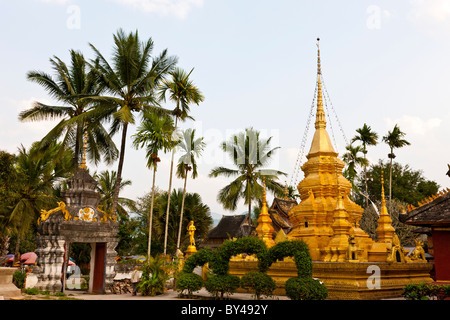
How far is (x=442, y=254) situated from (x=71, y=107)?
23000 mm

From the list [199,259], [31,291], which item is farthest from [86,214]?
[199,259]

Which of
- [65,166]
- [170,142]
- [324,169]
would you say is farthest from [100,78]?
[324,169]

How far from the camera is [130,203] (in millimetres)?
43188

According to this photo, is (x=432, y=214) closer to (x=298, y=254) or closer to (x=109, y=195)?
(x=298, y=254)

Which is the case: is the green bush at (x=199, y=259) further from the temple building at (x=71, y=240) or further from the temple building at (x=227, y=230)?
the temple building at (x=227, y=230)

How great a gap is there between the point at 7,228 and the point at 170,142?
1528 centimetres

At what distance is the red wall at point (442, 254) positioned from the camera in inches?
537

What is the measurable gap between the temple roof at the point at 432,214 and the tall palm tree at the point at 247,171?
22.6 meters

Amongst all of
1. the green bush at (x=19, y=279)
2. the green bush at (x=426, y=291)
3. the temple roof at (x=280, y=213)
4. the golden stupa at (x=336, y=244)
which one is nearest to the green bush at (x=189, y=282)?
the golden stupa at (x=336, y=244)

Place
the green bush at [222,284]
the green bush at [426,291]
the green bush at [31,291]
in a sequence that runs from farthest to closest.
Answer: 1. the green bush at [31,291]
2. the green bush at [222,284]
3. the green bush at [426,291]

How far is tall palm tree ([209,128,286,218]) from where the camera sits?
37.1 meters

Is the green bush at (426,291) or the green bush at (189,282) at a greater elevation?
the green bush at (426,291)

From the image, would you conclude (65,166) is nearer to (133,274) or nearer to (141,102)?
(141,102)

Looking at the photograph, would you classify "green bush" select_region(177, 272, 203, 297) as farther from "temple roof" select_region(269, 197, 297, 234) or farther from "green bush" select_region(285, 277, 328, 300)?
"temple roof" select_region(269, 197, 297, 234)
